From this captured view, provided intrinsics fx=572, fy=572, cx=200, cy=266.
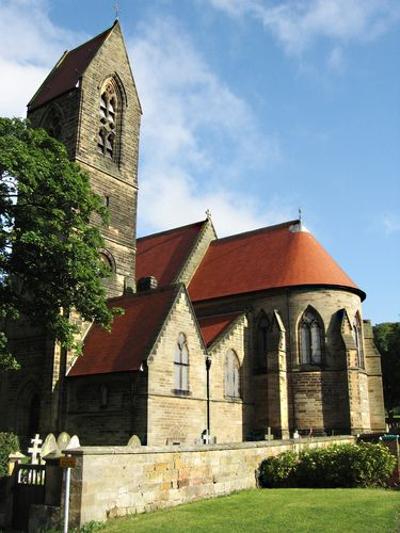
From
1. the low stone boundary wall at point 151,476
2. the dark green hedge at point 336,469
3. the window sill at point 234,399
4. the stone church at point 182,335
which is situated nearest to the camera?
the low stone boundary wall at point 151,476

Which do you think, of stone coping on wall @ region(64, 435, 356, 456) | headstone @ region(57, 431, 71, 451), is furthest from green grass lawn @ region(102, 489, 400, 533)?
headstone @ region(57, 431, 71, 451)

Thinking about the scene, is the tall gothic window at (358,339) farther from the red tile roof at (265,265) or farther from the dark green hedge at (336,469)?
the dark green hedge at (336,469)

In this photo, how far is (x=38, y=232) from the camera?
19656 mm

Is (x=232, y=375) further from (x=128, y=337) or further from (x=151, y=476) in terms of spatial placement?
(x=151, y=476)

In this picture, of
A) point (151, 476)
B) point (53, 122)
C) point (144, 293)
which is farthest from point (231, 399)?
point (53, 122)

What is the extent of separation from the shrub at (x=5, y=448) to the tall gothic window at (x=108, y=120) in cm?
1946

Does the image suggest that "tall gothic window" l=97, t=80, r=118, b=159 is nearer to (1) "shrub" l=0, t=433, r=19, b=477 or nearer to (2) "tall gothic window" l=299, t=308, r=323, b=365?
(2) "tall gothic window" l=299, t=308, r=323, b=365

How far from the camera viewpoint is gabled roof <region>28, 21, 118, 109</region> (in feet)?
105

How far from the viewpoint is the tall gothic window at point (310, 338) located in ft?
97.5

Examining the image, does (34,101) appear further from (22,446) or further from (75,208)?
(22,446)

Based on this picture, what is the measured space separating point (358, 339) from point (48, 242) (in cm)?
1898

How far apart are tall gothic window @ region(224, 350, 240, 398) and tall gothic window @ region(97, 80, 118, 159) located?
522 inches

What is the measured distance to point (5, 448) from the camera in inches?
610

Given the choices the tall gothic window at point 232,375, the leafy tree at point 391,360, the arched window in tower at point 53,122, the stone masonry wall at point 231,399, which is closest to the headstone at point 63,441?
the stone masonry wall at point 231,399
